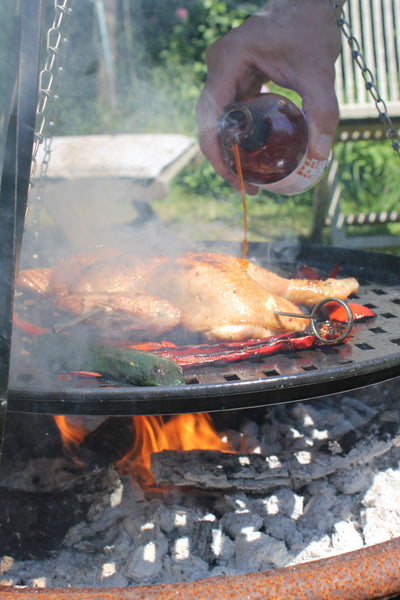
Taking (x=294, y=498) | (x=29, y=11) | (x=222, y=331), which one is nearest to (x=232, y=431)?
(x=294, y=498)

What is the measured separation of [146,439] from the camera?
7.33 ft

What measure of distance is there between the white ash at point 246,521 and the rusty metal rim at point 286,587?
0.72m

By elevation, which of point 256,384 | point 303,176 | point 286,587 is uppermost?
point 303,176

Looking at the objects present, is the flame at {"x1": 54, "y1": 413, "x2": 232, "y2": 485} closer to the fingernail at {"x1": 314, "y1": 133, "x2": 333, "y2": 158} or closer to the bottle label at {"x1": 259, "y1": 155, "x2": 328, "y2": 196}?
the bottle label at {"x1": 259, "y1": 155, "x2": 328, "y2": 196}

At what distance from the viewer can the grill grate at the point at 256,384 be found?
1446 mm

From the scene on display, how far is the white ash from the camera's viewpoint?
1837mm

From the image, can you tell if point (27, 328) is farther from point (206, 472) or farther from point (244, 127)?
point (244, 127)

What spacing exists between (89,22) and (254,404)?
9320 mm

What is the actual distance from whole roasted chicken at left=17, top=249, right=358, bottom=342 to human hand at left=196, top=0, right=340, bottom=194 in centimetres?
51

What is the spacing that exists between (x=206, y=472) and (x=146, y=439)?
32cm

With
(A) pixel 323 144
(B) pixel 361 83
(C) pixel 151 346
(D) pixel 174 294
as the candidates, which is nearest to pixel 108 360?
(C) pixel 151 346

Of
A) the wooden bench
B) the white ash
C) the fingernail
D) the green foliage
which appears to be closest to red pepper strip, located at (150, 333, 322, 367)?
the white ash

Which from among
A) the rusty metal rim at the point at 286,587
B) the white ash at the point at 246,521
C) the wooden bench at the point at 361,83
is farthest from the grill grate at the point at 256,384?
the wooden bench at the point at 361,83

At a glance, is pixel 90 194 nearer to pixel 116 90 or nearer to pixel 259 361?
pixel 259 361
